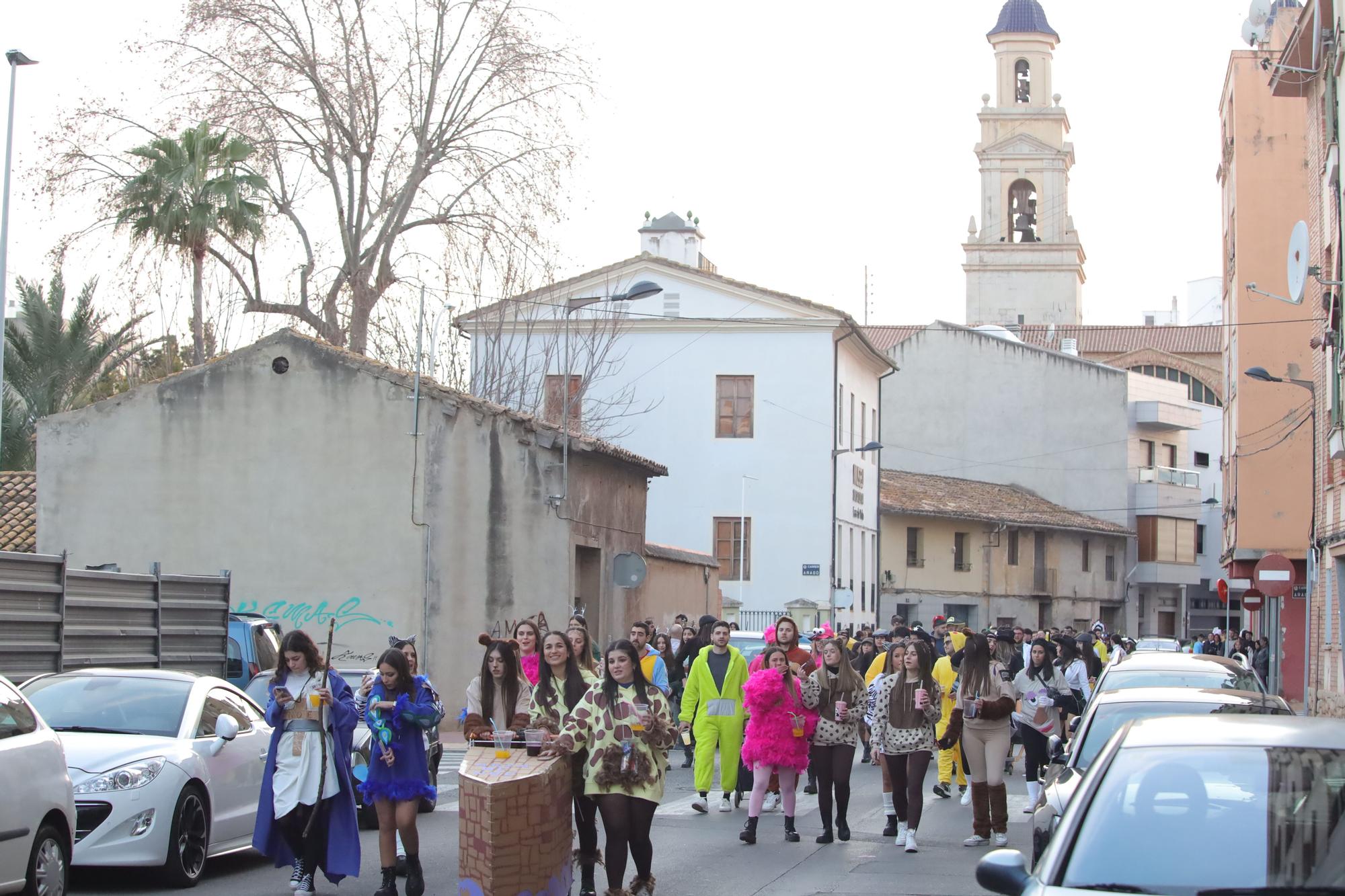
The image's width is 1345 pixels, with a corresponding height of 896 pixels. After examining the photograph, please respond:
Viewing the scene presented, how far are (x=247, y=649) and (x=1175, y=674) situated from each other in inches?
445

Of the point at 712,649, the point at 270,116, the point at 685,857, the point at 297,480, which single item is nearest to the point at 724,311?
the point at 270,116

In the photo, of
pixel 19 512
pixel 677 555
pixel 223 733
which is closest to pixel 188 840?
pixel 223 733

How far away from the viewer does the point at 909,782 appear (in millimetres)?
13164

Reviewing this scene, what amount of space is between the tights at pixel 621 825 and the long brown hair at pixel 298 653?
2193 millimetres

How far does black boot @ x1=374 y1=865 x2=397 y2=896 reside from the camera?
9.98 metres

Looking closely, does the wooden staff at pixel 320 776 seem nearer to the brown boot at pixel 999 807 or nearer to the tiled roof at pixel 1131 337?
the brown boot at pixel 999 807

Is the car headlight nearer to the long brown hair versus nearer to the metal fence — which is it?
the long brown hair

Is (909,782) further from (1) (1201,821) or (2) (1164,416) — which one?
(2) (1164,416)

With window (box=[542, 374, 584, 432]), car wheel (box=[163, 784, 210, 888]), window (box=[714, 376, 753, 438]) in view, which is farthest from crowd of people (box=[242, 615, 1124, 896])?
window (box=[714, 376, 753, 438])

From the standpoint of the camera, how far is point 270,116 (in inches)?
A: 1291

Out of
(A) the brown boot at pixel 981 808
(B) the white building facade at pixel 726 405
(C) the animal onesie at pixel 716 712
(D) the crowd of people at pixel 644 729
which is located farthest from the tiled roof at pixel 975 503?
(A) the brown boot at pixel 981 808

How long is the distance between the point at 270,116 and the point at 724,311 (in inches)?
608

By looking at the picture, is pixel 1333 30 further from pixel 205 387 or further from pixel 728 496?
pixel 728 496

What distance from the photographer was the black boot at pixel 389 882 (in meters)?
9.98
